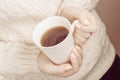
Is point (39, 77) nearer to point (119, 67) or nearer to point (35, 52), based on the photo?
point (35, 52)

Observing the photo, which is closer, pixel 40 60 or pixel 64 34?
pixel 64 34

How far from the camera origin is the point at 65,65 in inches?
23.6

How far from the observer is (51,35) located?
58cm

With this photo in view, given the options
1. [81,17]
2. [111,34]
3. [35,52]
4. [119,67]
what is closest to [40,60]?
[35,52]

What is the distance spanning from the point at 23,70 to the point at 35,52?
62 millimetres

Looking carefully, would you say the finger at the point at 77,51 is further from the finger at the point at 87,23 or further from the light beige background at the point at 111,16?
the light beige background at the point at 111,16

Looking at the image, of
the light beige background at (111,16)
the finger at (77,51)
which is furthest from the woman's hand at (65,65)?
the light beige background at (111,16)

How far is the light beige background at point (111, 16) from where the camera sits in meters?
1.15

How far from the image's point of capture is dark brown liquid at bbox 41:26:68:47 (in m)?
0.56

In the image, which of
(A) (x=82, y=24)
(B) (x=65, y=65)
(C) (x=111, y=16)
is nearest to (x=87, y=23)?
(A) (x=82, y=24)

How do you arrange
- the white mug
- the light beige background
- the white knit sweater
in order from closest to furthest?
the white mug → the white knit sweater → the light beige background

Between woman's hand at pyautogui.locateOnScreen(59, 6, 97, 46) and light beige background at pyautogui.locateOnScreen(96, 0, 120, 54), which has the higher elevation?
woman's hand at pyautogui.locateOnScreen(59, 6, 97, 46)

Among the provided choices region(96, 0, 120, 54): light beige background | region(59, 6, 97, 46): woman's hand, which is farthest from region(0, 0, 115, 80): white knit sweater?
region(96, 0, 120, 54): light beige background

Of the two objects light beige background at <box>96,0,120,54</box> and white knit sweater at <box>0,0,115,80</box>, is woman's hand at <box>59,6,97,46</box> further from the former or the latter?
light beige background at <box>96,0,120,54</box>
